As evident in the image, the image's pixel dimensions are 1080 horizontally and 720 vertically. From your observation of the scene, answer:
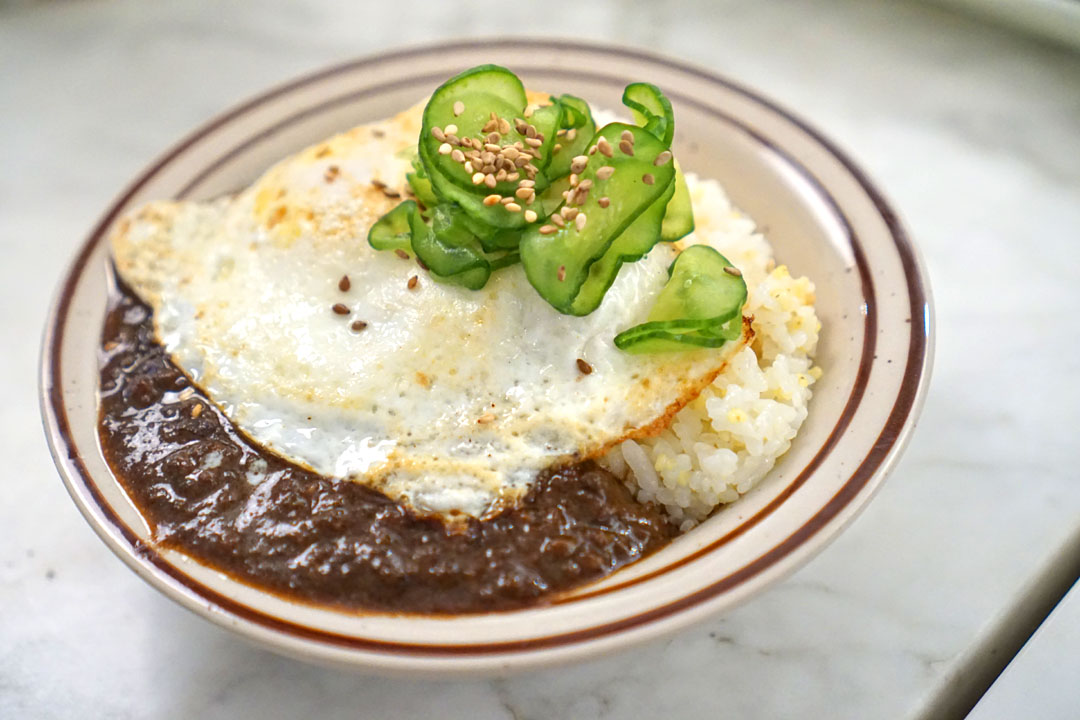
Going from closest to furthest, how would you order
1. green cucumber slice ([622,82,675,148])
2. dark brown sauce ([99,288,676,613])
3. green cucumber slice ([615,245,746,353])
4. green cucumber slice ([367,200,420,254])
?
dark brown sauce ([99,288,676,613]) < green cucumber slice ([615,245,746,353]) < green cucumber slice ([622,82,675,148]) < green cucumber slice ([367,200,420,254])

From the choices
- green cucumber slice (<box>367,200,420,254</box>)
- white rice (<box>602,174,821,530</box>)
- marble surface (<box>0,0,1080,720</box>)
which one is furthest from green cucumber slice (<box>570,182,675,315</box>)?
marble surface (<box>0,0,1080,720</box>)

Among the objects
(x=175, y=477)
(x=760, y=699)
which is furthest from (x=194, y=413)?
(x=760, y=699)

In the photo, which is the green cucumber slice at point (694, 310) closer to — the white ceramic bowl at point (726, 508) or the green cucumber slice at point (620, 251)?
the green cucumber slice at point (620, 251)

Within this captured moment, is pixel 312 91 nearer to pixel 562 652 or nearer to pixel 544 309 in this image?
pixel 544 309

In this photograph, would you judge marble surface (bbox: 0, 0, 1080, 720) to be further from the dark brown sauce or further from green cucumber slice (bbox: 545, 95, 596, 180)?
green cucumber slice (bbox: 545, 95, 596, 180)

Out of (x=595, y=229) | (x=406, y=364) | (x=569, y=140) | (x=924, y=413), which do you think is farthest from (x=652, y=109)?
(x=924, y=413)

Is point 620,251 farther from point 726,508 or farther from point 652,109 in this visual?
point 726,508
